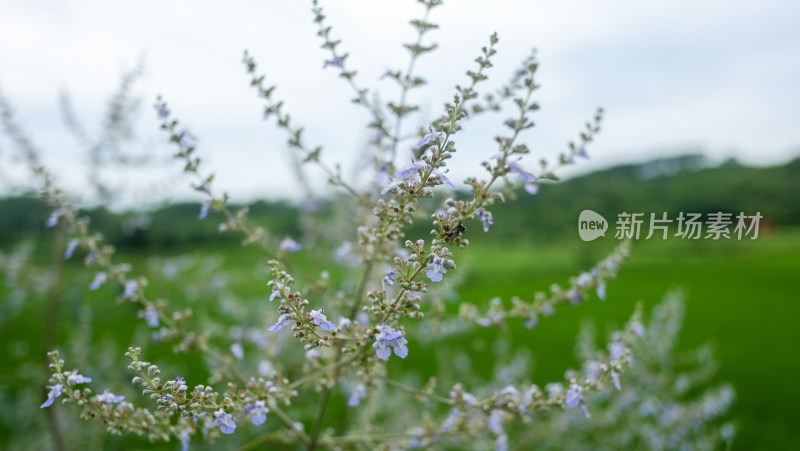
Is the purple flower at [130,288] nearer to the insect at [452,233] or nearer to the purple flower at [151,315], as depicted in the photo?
the purple flower at [151,315]

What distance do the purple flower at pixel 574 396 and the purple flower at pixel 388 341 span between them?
0.91m

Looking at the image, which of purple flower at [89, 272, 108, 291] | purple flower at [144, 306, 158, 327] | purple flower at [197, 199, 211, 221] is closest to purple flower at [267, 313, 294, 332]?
purple flower at [197, 199, 211, 221]

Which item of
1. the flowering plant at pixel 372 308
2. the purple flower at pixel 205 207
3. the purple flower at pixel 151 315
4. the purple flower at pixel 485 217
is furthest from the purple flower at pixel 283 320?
the purple flower at pixel 151 315

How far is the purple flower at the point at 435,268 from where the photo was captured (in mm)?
1474

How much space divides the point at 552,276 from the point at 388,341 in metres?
35.5

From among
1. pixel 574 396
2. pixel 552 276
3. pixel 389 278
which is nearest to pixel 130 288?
pixel 389 278

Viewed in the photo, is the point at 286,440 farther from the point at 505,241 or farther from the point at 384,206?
the point at 505,241

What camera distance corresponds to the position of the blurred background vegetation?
5.73 meters

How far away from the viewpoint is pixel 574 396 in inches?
86.9

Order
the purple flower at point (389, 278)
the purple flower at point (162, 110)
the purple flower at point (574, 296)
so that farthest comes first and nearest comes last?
the purple flower at point (574, 296), the purple flower at point (162, 110), the purple flower at point (389, 278)

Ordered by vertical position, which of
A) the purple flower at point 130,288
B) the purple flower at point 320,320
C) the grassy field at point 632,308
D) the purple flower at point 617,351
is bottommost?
the purple flower at point 320,320

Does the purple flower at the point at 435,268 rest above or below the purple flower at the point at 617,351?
below

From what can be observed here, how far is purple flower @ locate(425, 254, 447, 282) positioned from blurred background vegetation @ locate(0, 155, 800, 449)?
48cm

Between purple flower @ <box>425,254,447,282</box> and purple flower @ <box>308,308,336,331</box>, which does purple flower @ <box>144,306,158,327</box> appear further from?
purple flower @ <box>425,254,447,282</box>
